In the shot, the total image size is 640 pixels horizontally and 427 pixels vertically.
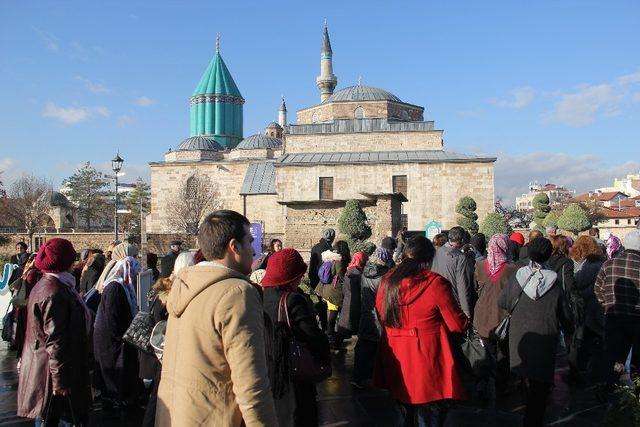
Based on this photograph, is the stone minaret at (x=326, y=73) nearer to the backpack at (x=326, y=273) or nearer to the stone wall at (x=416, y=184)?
the stone wall at (x=416, y=184)

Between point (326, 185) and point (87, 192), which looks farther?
point (87, 192)

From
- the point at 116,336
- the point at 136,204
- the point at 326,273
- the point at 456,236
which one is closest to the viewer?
the point at 116,336

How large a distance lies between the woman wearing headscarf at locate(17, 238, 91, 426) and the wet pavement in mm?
1347

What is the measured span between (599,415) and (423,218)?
28.4 m

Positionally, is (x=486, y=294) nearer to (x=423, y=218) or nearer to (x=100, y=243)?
(x=423, y=218)

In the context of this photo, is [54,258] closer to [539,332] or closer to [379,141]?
[539,332]

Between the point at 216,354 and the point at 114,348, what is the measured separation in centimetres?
327

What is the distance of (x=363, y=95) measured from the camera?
3900cm

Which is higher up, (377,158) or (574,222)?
(377,158)

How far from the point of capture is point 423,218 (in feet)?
109

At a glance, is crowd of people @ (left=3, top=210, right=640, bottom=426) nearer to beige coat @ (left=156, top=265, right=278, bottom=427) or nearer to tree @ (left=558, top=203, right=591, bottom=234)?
beige coat @ (left=156, top=265, right=278, bottom=427)

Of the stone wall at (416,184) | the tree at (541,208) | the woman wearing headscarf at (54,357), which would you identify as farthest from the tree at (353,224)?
the stone wall at (416,184)

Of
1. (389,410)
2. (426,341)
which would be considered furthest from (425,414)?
(389,410)

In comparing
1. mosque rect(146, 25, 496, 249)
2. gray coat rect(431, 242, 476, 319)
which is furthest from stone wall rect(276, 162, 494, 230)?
gray coat rect(431, 242, 476, 319)
